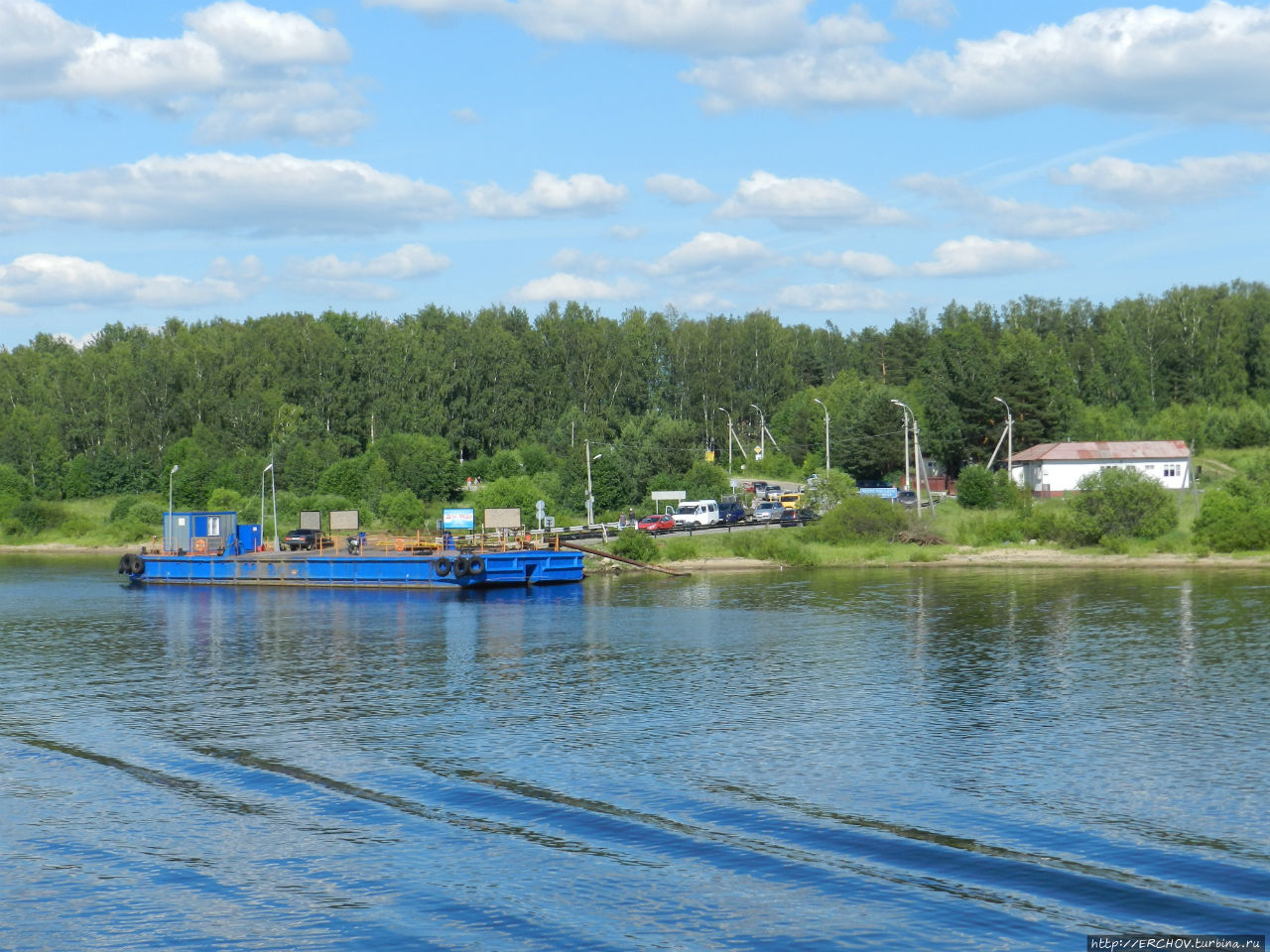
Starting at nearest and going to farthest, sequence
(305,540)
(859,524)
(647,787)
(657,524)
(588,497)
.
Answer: (647,787), (859,524), (305,540), (657,524), (588,497)

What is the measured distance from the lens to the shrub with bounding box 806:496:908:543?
88375 mm

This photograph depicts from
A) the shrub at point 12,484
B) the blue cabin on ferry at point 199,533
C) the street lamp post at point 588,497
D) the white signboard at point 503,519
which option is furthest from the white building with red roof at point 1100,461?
the shrub at point 12,484

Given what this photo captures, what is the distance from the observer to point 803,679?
4075 centimetres

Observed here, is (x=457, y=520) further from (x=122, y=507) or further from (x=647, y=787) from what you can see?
(x=122, y=507)

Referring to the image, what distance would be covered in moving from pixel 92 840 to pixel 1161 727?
24.0 m

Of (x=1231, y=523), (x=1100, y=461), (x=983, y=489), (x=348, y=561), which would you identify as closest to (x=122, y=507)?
(x=348, y=561)

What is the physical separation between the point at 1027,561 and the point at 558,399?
76647mm

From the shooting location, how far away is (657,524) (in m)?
96.7

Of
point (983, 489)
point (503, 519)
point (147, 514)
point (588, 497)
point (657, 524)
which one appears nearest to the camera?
point (503, 519)

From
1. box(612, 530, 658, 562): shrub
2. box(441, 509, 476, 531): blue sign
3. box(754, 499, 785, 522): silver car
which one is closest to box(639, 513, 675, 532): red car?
box(754, 499, 785, 522): silver car

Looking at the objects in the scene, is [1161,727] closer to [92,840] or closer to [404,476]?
[92,840]

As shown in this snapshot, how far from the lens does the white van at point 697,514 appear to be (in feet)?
327

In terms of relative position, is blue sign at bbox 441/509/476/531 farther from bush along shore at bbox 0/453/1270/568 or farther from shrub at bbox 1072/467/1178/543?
shrub at bbox 1072/467/1178/543

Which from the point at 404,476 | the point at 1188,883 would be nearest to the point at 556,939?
the point at 1188,883
